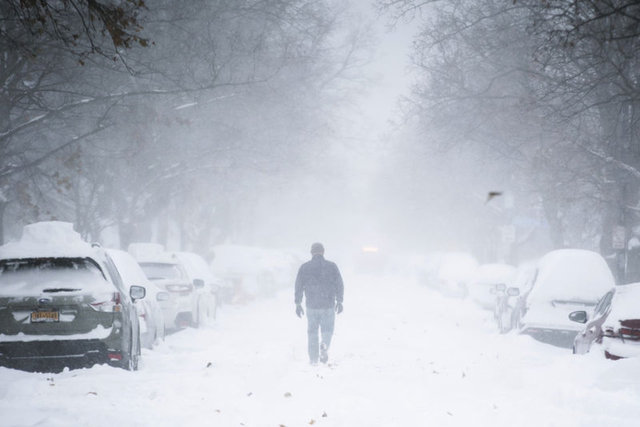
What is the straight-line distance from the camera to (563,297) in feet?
41.0

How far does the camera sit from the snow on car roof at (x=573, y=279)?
12469 mm

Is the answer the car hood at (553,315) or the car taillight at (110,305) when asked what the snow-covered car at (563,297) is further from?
the car taillight at (110,305)

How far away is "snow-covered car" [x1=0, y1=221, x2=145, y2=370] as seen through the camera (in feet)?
26.2

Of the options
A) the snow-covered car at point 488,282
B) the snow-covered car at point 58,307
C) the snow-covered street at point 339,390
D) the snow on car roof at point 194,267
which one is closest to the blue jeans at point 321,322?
the snow-covered street at point 339,390

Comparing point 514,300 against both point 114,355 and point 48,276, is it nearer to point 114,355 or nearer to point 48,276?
point 114,355

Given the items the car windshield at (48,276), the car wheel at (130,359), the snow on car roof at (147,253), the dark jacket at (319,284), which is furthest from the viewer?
the snow on car roof at (147,253)

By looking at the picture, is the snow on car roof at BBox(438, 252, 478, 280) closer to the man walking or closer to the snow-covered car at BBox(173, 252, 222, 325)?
the snow-covered car at BBox(173, 252, 222, 325)

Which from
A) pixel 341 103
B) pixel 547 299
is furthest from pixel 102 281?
pixel 341 103

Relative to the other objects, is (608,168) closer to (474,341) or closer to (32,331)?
(474,341)

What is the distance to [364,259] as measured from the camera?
185 ft

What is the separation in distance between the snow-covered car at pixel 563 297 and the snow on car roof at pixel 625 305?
440cm

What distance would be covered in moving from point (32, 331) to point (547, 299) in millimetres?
9022

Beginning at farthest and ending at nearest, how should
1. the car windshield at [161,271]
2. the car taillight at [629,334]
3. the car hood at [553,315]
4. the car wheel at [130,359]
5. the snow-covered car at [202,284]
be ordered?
the snow-covered car at [202,284] → the car windshield at [161,271] → the car hood at [553,315] → the car wheel at [130,359] → the car taillight at [629,334]

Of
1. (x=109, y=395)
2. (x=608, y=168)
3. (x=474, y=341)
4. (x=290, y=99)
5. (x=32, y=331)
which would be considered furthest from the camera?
(x=290, y=99)
